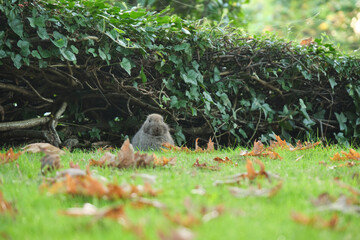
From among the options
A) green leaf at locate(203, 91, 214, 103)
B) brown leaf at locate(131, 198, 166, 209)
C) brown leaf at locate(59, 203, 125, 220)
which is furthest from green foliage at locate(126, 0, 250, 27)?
brown leaf at locate(59, 203, 125, 220)

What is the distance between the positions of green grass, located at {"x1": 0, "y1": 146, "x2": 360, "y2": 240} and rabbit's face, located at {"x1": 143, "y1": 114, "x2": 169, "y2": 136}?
2.21 meters

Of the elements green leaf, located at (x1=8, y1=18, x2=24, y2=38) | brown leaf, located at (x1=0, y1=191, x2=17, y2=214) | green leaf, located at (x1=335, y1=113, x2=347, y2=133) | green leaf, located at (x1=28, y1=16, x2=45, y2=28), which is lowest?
green leaf, located at (x1=335, y1=113, x2=347, y2=133)

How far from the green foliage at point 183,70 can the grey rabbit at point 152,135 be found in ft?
0.74

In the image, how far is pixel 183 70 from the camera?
4648mm

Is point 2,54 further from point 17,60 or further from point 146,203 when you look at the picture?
point 146,203

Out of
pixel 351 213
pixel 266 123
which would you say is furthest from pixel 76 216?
pixel 266 123

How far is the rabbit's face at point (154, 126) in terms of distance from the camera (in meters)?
4.73

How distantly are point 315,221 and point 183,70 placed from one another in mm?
3472

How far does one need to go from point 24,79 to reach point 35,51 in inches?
26.0

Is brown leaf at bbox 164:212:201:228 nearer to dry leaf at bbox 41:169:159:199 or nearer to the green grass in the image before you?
the green grass

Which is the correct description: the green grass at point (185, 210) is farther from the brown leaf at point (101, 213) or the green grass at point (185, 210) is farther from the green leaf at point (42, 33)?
the green leaf at point (42, 33)

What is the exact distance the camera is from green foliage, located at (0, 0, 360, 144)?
3.67 meters

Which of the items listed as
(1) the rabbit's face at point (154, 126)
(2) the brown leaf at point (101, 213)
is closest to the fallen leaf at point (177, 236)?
(2) the brown leaf at point (101, 213)

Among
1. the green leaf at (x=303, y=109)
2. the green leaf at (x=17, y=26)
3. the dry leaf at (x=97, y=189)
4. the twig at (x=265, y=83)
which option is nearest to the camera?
the dry leaf at (x=97, y=189)
